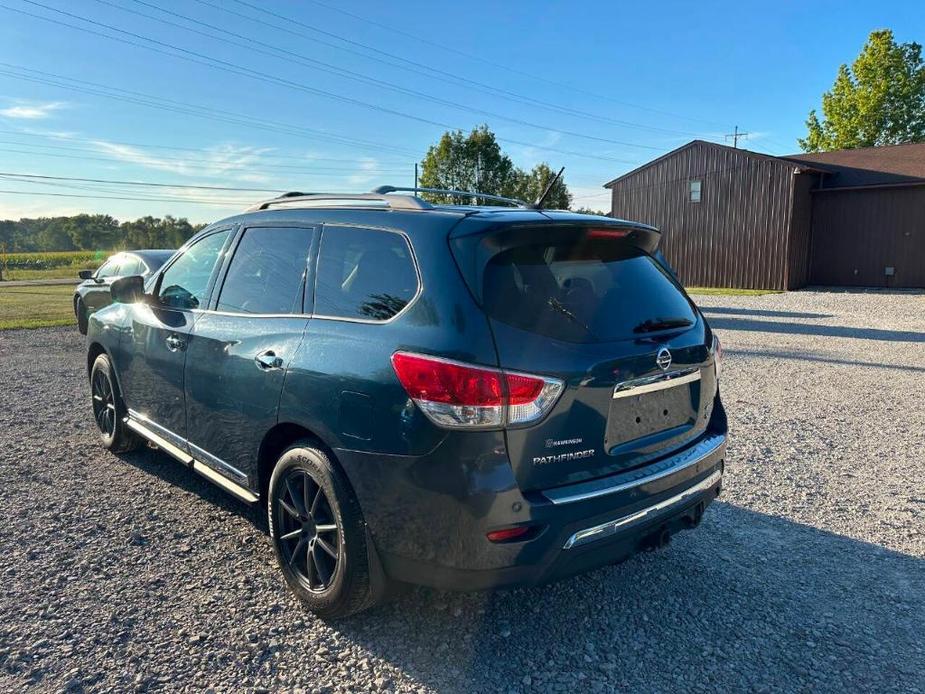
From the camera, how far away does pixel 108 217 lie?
88.1 meters

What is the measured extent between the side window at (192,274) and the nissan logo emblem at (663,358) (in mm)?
2622

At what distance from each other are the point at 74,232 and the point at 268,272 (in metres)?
99.6

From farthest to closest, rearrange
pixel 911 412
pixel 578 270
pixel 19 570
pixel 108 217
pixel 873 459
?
pixel 108 217 → pixel 911 412 → pixel 873 459 → pixel 19 570 → pixel 578 270

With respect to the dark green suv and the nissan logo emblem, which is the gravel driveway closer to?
the dark green suv

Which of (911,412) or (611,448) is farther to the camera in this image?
(911,412)

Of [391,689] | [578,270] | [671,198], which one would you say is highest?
[671,198]

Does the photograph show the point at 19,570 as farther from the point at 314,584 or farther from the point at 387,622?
the point at 387,622

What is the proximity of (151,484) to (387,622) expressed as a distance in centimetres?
241

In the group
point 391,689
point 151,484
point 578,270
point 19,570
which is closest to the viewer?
point 391,689

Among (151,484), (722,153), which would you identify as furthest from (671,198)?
(151,484)

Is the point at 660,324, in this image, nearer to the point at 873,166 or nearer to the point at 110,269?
the point at 110,269

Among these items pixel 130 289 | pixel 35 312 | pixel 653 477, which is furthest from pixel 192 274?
pixel 35 312

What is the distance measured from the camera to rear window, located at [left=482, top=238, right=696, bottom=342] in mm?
2529

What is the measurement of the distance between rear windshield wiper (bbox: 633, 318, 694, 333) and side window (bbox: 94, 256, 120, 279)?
36.4 ft
